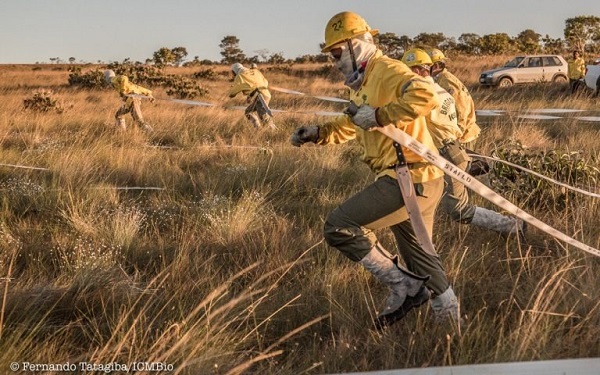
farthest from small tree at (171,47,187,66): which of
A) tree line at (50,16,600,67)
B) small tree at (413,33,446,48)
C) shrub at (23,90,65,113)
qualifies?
shrub at (23,90,65,113)

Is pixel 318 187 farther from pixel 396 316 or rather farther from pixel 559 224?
pixel 396 316

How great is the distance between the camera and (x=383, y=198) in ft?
10.5

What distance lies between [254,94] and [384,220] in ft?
32.0

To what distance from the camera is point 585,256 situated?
400cm

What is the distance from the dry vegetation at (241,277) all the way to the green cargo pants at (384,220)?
0.27m

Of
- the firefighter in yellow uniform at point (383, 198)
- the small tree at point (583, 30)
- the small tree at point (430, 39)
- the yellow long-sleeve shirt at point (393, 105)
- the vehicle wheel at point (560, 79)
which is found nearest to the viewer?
the yellow long-sleeve shirt at point (393, 105)

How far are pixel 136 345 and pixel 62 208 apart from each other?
118 inches

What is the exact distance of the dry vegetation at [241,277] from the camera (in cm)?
303

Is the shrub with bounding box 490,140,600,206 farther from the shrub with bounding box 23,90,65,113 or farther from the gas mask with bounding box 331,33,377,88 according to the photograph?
the shrub with bounding box 23,90,65,113

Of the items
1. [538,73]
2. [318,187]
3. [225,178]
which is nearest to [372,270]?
[318,187]

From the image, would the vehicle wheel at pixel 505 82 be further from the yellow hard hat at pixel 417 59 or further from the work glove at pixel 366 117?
the work glove at pixel 366 117

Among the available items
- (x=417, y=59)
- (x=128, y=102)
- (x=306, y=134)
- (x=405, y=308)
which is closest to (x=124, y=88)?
(x=128, y=102)

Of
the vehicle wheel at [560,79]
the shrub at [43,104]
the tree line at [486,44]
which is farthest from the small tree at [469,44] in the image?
the shrub at [43,104]

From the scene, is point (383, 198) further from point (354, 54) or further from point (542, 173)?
point (542, 173)
